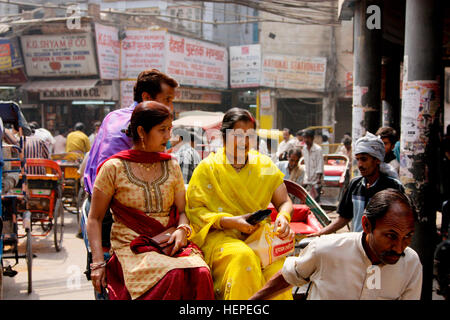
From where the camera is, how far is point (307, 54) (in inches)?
984

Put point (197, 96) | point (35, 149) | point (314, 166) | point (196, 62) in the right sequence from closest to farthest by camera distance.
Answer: point (35, 149), point (314, 166), point (196, 62), point (197, 96)

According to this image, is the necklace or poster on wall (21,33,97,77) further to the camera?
poster on wall (21,33,97,77)

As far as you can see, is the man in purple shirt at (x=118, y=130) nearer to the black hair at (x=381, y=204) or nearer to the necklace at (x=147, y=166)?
the necklace at (x=147, y=166)

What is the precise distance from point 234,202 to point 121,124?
93 centimetres

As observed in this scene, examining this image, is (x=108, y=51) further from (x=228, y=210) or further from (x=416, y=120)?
(x=228, y=210)

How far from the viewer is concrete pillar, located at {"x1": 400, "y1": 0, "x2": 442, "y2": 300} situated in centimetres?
507

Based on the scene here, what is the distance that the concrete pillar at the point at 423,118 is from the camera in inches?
200

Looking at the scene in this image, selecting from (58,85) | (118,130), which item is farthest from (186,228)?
(58,85)

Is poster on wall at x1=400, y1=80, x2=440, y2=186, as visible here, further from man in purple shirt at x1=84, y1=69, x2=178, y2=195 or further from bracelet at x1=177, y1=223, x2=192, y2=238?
bracelet at x1=177, y1=223, x2=192, y2=238

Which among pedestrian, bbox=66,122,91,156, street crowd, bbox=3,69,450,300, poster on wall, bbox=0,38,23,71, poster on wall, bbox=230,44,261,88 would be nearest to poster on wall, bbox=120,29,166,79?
poster on wall, bbox=0,38,23,71

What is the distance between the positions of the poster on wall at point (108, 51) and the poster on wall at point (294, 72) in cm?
718

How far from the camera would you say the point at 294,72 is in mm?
24250

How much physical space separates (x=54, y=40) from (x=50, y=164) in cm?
1394

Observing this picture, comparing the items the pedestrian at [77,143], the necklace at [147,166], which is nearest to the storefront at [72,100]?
the pedestrian at [77,143]
